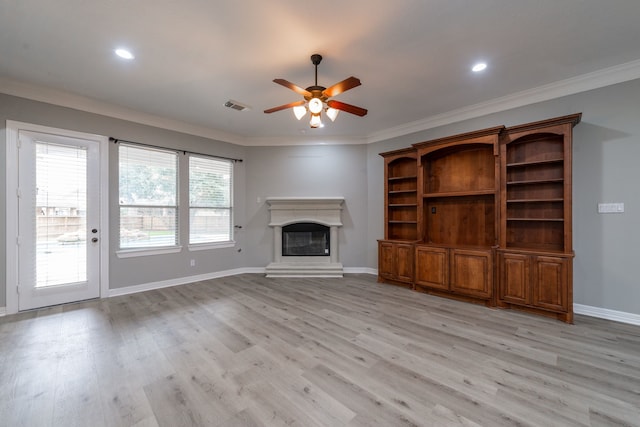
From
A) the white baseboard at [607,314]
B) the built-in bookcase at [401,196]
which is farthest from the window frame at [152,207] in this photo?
the white baseboard at [607,314]

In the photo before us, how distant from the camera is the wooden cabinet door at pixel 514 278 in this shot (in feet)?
10.7

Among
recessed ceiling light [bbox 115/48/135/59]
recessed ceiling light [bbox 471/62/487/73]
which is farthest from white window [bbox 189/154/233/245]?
A: recessed ceiling light [bbox 471/62/487/73]

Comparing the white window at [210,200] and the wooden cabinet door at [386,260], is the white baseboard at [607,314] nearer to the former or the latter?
the wooden cabinet door at [386,260]

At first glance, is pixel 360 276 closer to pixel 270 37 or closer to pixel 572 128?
pixel 572 128

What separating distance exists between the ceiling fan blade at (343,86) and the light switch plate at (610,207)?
11.2 feet

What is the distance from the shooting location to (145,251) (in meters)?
4.31

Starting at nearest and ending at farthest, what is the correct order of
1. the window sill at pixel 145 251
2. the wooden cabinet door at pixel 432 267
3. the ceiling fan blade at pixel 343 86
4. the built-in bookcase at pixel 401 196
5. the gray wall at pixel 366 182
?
the ceiling fan blade at pixel 343 86, the gray wall at pixel 366 182, the wooden cabinet door at pixel 432 267, the window sill at pixel 145 251, the built-in bookcase at pixel 401 196

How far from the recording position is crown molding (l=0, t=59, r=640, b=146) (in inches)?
123

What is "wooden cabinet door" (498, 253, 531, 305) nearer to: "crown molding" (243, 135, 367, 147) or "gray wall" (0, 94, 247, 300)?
"crown molding" (243, 135, 367, 147)

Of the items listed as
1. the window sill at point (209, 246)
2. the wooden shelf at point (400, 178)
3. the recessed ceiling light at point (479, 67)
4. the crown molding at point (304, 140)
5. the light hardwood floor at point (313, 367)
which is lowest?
the light hardwood floor at point (313, 367)

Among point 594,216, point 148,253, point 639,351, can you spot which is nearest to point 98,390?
point 148,253

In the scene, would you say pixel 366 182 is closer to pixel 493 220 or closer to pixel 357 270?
pixel 357 270

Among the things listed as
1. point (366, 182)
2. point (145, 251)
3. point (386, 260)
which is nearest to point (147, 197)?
point (145, 251)

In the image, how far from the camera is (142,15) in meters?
2.19
